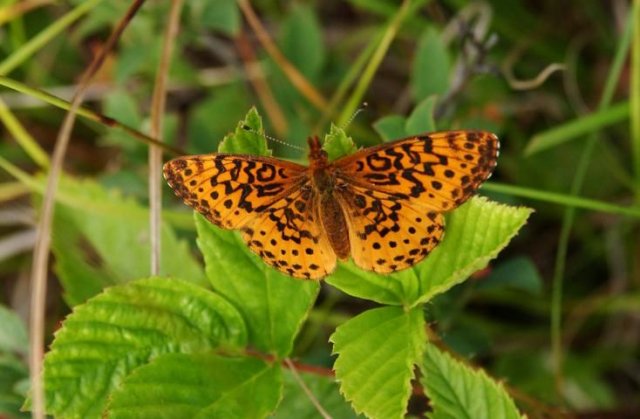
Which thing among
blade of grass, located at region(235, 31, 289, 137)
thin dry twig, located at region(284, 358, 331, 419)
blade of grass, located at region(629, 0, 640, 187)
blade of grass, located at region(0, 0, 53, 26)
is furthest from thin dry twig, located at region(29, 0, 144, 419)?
blade of grass, located at region(629, 0, 640, 187)

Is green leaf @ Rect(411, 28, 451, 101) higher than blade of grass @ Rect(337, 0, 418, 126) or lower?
lower

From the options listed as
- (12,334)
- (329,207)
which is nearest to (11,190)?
(12,334)

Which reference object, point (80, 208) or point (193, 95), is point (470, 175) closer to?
point (80, 208)

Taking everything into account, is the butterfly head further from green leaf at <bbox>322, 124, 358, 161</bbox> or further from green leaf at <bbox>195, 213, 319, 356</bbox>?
green leaf at <bbox>195, 213, 319, 356</bbox>

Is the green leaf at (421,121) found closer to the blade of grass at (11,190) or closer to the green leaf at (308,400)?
the green leaf at (308,400)

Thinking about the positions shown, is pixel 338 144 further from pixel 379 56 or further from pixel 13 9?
pixel 13 9

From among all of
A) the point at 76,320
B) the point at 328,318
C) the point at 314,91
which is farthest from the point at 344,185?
the point at 314,91

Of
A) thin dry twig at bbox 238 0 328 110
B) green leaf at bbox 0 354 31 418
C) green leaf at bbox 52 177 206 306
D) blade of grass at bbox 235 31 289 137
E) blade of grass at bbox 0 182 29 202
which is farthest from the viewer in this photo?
blade of grass at bbox 235 31 289 137
